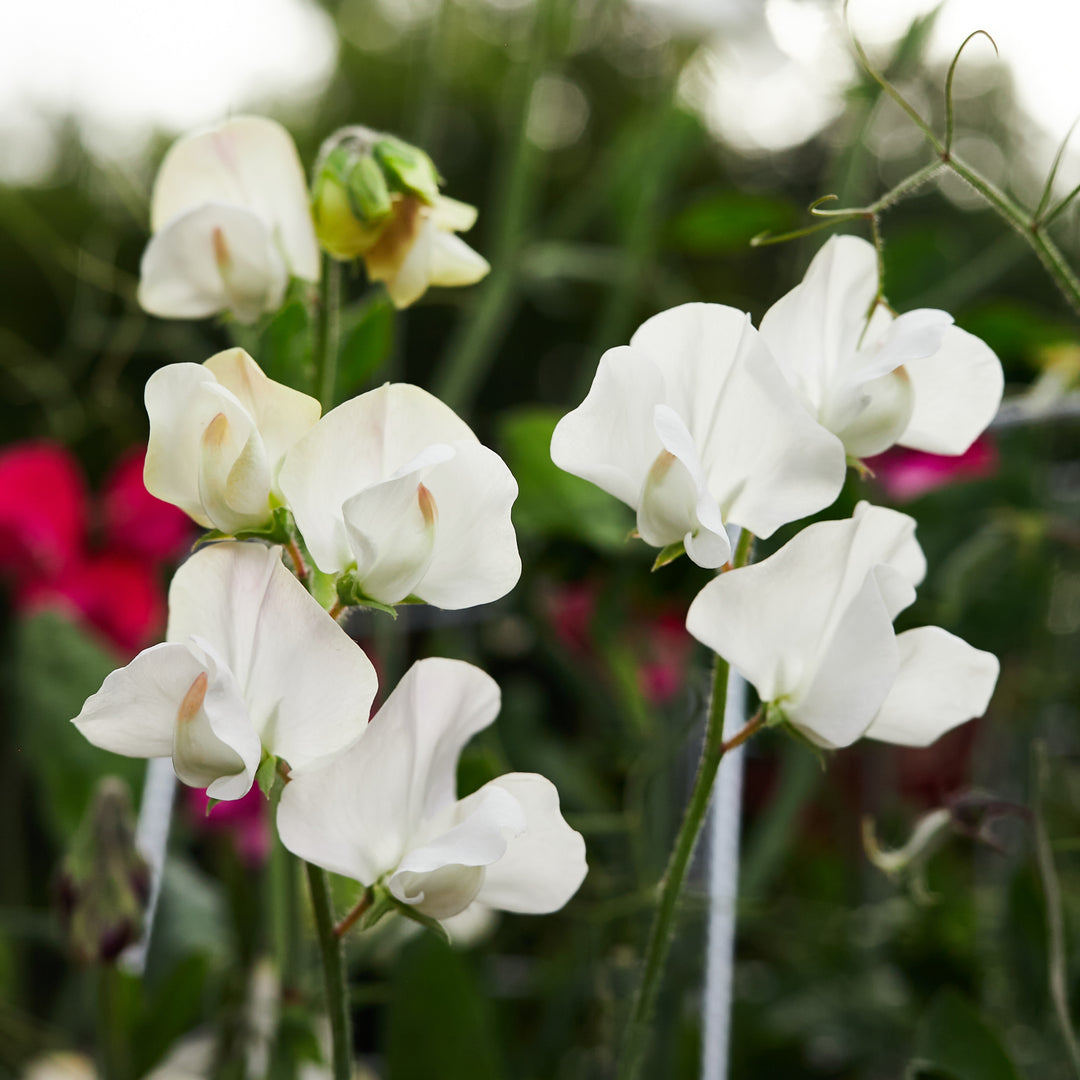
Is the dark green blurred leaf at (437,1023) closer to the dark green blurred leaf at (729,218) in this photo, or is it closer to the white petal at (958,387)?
the white petal at (958,387)

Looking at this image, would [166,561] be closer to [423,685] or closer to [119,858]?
[119,858]

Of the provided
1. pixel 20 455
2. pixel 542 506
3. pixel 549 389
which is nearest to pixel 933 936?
pixel 542 506

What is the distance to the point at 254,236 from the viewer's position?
11.6 inches

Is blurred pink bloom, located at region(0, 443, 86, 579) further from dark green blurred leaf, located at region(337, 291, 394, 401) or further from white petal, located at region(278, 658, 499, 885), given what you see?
white petal, located at region(278, 658, 499, 885)

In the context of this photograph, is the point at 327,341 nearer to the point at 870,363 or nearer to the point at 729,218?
the point at 870,363

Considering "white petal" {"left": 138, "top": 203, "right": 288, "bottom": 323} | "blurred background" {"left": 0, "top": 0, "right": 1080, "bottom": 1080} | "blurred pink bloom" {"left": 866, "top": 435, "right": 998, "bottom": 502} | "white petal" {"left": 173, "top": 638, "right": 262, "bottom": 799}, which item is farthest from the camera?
"blurred pink bloom" {"left": 866, "top": 435, "right": 998, "bottom": 502}

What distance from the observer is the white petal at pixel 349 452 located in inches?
8.0

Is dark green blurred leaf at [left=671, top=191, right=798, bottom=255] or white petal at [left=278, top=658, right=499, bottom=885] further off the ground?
dark green blurred leaf at [left=671, top=191, right=798, bottom=255]

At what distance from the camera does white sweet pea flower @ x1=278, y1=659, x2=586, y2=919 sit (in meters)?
0.20

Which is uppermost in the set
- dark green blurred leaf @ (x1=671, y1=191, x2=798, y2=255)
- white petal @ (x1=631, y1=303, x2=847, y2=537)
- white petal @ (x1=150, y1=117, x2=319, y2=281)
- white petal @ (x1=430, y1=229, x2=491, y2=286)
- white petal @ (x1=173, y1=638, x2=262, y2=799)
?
dark green blurred leaf @ (x1=671, y1=191, x2=798, y2=255)

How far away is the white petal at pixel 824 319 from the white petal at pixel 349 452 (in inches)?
2.8

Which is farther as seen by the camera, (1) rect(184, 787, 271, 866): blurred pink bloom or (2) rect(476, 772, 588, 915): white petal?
→ (1) rect(184, 787, 271, 866): blurred pink bloom

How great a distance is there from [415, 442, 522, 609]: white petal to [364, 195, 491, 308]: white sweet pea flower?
0.33 feet

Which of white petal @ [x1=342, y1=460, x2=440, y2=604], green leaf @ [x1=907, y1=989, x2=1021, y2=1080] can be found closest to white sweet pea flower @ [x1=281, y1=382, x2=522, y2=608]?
white petal @ [x1=342, y1=460, x2=440, y2=604]
